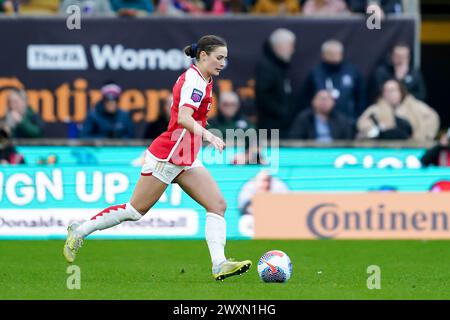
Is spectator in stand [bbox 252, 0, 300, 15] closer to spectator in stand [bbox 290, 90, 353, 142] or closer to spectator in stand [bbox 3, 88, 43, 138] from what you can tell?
→ spectator in stand [bbox 290, 90, 353, 142]

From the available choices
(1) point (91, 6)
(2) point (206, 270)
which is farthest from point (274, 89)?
(2) point (206, 270)

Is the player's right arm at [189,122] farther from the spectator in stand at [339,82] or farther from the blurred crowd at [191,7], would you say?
the blurred crowd at [191,7]

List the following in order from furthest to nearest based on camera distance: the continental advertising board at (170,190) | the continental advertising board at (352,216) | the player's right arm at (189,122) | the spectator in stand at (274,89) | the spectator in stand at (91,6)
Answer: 1. the spectator in stand at (91,6)
2. the spectator in stand at (274,89)
3. the continental advertising board at (170,190)
4. the continental advertising board at (352,216)
5. the player's right arm at (189,122)

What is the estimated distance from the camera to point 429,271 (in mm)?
11758

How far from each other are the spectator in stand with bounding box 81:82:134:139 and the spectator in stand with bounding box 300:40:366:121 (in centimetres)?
291

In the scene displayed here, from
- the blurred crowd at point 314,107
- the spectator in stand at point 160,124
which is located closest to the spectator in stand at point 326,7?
the blurred crowd at point 314,107

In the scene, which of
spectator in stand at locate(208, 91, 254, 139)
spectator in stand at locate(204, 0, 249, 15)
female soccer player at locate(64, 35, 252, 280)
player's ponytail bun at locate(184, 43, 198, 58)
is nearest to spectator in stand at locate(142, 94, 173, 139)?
spectator in stand at locate(208, 91, 254, 139)

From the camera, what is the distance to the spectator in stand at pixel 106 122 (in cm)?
1836

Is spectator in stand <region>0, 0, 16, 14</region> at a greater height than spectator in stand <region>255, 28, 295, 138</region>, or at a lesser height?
greater

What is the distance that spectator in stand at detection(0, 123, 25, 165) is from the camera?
56.9ft

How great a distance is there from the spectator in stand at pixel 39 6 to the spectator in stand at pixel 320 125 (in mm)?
4504

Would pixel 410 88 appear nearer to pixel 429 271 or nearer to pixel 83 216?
pixel 83 216

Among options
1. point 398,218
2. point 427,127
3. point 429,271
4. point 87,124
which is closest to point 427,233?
point 398,218
